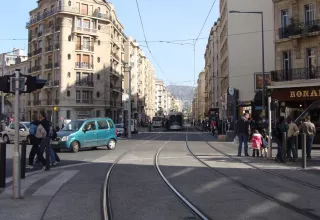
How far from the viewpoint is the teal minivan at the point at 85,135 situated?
62.0 ft

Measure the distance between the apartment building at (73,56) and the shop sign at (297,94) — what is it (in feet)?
130

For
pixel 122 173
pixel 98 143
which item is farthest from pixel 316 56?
pixel 122 173

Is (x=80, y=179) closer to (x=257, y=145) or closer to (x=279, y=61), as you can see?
(x=257, y=145)

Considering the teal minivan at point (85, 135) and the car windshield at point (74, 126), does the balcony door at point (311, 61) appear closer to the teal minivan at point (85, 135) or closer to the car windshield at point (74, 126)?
the teal minivan at point (85, 135)

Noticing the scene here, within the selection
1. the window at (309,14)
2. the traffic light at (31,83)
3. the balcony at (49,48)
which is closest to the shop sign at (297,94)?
the window at (309,14)

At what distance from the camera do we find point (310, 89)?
27.7m

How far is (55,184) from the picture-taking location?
9.70 metres

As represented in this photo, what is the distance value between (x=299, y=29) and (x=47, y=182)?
2367 cm

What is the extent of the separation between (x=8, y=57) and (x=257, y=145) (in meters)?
85.2

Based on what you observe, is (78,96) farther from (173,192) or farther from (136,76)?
(173,192)

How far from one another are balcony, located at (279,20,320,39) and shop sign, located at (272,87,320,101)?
4062 millimetres

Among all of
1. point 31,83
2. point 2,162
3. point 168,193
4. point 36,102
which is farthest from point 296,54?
point 36,102

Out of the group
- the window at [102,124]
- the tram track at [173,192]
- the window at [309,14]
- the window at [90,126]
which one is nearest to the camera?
the tram track at [173,192]

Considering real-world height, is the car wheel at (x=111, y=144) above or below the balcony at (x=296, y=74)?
below
